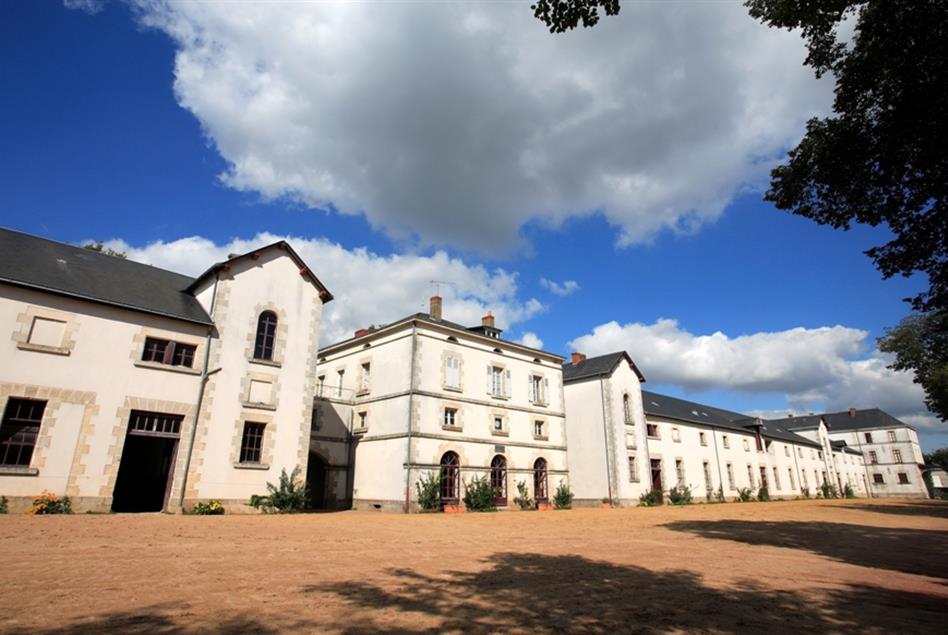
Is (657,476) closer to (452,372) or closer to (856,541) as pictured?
(452,372)

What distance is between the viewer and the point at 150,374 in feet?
54.7

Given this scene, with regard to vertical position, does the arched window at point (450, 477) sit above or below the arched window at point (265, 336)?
below

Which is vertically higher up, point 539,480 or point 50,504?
point 539,480

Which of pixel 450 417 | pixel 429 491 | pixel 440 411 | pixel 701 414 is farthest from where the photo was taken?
pixel 701 414

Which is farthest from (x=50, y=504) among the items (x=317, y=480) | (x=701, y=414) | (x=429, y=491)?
(x=701, y=414)

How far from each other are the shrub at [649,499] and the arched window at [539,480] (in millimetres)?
6647

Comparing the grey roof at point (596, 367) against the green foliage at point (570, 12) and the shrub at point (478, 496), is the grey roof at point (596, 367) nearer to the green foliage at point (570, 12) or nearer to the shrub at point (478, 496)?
the shrub at point (478, 496)

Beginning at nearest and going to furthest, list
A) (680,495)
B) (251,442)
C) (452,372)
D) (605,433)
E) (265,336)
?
(251,442) → (265,336) → (452,372) → (605,433) → (680,495)

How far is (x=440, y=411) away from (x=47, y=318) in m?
14.9

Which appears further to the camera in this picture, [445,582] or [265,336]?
[265,336]

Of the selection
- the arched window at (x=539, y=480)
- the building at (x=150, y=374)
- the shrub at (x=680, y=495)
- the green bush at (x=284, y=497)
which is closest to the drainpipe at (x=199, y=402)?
the building at (x=150, y=374)

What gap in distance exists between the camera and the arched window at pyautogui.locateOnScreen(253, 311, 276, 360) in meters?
19.5

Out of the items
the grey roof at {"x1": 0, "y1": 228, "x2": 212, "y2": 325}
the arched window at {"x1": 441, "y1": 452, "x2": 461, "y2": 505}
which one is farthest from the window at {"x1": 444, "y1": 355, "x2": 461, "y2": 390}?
the grey roof at {"x1": 0, "y1": 228, "x2": 212, "y2": 325}

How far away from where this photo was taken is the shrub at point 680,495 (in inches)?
1281
